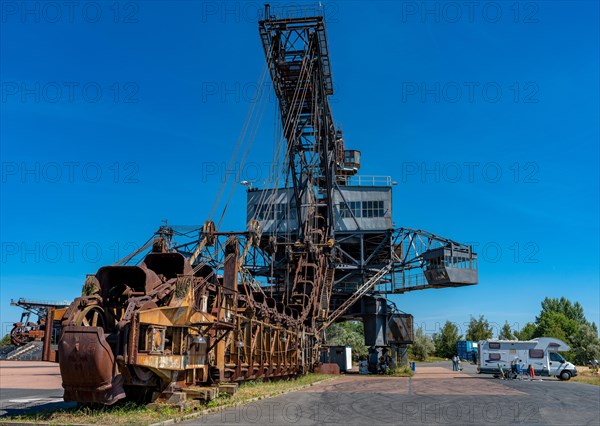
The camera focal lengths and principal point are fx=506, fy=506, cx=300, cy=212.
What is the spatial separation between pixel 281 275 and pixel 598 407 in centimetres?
2234

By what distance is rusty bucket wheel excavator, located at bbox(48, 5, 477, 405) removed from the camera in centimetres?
1217

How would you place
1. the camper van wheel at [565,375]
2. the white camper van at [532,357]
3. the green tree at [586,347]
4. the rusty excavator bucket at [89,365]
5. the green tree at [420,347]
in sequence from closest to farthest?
the rusty excavator bucket at [89,365]
the camper van wheel at [565,375]
the white camper van at [532,357]
the green tree at [586,347]
the green tree at [420,347]

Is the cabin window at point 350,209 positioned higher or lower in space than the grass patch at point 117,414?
higher

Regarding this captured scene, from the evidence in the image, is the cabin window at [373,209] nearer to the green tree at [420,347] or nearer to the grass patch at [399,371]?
the grass patch at [399,371]

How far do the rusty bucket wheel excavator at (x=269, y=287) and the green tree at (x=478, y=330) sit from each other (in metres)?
62.8

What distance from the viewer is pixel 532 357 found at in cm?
3653

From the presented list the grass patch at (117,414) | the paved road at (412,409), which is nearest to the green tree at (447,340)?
the paved road at (412,409)

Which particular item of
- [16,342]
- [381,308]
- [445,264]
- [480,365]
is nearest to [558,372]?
[480,365]

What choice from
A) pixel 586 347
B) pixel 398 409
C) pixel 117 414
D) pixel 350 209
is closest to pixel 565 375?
pixel 350 209

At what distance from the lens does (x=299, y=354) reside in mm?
27844

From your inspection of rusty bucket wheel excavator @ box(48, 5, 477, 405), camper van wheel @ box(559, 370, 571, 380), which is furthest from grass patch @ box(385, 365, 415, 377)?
camper van wheel @ box(559, 370, 571, 380)

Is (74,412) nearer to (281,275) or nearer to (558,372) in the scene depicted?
(281,275)

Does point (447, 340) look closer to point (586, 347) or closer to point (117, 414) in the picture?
point (586, 347)

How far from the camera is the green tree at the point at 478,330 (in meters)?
99.7
